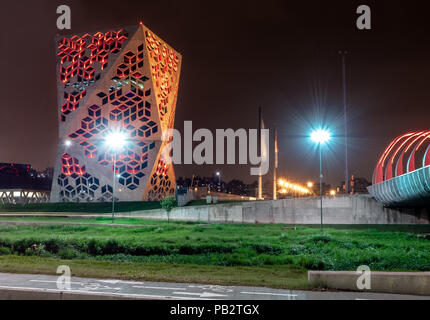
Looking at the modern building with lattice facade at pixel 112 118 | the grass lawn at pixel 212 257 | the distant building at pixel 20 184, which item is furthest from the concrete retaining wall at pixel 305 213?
the distant building at pixel 20 184

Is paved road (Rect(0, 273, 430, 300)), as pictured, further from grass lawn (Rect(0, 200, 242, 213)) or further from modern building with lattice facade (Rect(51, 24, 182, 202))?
modern building with lattice facade (Rect(51, 24, 182, 202))

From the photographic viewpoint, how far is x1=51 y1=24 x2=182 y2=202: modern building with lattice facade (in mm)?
56375

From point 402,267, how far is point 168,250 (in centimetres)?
968

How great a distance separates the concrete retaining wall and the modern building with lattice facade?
18119mm

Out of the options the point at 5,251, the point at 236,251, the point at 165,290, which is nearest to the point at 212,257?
the point at 236,251

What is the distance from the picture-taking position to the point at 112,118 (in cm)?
5791

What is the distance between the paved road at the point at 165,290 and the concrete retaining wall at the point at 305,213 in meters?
27.2

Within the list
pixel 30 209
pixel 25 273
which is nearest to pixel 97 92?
pixel 30 209

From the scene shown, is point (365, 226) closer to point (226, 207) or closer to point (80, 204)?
point (226, 207)

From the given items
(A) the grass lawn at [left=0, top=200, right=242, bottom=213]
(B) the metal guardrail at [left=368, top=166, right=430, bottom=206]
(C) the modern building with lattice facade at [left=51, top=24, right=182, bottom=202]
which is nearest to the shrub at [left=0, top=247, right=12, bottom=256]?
(B) the metal guardrail at [left=368, top=166, right=430, bottom=206]

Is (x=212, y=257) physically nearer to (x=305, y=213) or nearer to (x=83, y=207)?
(x=305, y=213)

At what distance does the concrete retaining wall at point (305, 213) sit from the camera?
33531 mm

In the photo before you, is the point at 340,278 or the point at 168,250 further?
the point at 168,250

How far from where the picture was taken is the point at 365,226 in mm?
33125
